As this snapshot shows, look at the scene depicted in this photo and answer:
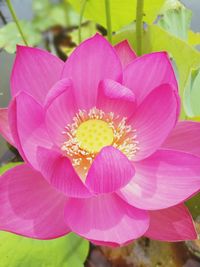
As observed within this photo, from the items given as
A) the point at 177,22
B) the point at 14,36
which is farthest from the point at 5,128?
the point at 14,36

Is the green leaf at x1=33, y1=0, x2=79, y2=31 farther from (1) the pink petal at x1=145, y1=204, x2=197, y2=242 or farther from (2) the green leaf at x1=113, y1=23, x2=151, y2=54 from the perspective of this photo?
(1) the pink petal at x1=145, y1=204, x2=197, y2=242

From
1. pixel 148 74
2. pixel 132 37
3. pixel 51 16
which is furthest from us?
pixel 51 16

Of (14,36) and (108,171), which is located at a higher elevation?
(108,171)

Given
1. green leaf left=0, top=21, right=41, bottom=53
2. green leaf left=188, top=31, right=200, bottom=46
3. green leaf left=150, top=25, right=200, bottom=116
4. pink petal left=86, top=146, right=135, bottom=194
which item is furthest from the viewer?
green leaf left=0, top=21, right=41, bottom=53

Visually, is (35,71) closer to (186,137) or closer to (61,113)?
(61,113)

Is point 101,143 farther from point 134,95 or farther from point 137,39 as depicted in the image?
point 137,39

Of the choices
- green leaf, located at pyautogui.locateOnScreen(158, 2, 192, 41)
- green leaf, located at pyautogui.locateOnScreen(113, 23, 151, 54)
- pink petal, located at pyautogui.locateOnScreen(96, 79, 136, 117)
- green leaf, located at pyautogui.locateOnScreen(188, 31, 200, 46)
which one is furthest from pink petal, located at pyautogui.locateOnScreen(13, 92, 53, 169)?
green leaf, located at pyautogui.locateOnScreen(188, 31, 200, 46)

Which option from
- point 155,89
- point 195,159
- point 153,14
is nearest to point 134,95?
point 155,89
